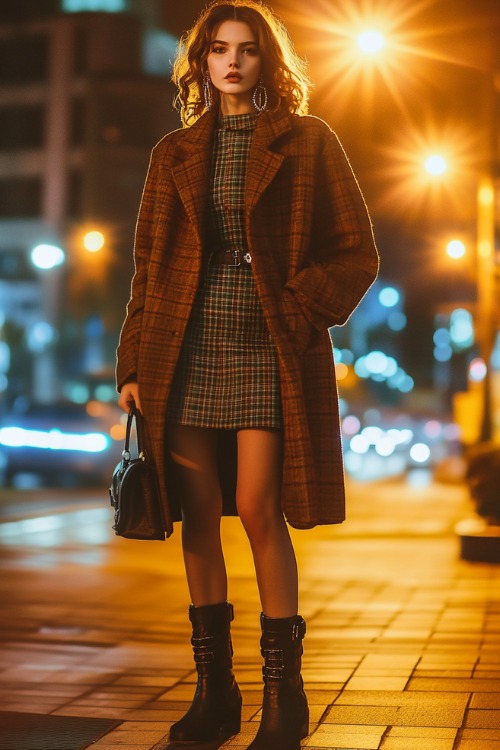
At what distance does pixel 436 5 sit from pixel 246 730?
556cm

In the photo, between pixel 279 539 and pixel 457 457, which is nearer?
pixel 279 539

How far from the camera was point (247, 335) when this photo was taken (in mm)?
3502

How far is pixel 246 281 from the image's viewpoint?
350cm

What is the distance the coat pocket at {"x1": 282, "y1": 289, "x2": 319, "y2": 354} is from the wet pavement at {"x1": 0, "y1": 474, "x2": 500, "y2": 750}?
3.53 ft

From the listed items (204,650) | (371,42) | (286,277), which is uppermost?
(371,42)

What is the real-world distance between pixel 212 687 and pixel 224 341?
0.96 metres

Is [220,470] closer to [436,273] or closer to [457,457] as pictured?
[457,457]

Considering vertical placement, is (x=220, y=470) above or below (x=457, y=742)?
above

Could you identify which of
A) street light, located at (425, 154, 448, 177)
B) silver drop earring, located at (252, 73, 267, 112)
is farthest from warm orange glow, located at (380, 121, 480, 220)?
silver drop earring, located at (252, 73, 267, 112)

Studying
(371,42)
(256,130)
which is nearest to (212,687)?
(256,130)

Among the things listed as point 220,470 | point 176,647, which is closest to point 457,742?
point 220,470

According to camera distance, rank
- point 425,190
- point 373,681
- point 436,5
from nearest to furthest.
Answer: point 373,681 < point 436,5 < point 425,190

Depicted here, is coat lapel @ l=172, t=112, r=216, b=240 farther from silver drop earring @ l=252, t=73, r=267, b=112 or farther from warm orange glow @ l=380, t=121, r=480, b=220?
warm orange glow @ l=380, t=121, r=480, b=220

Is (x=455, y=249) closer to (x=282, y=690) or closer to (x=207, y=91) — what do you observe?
(x=207, y=91)
